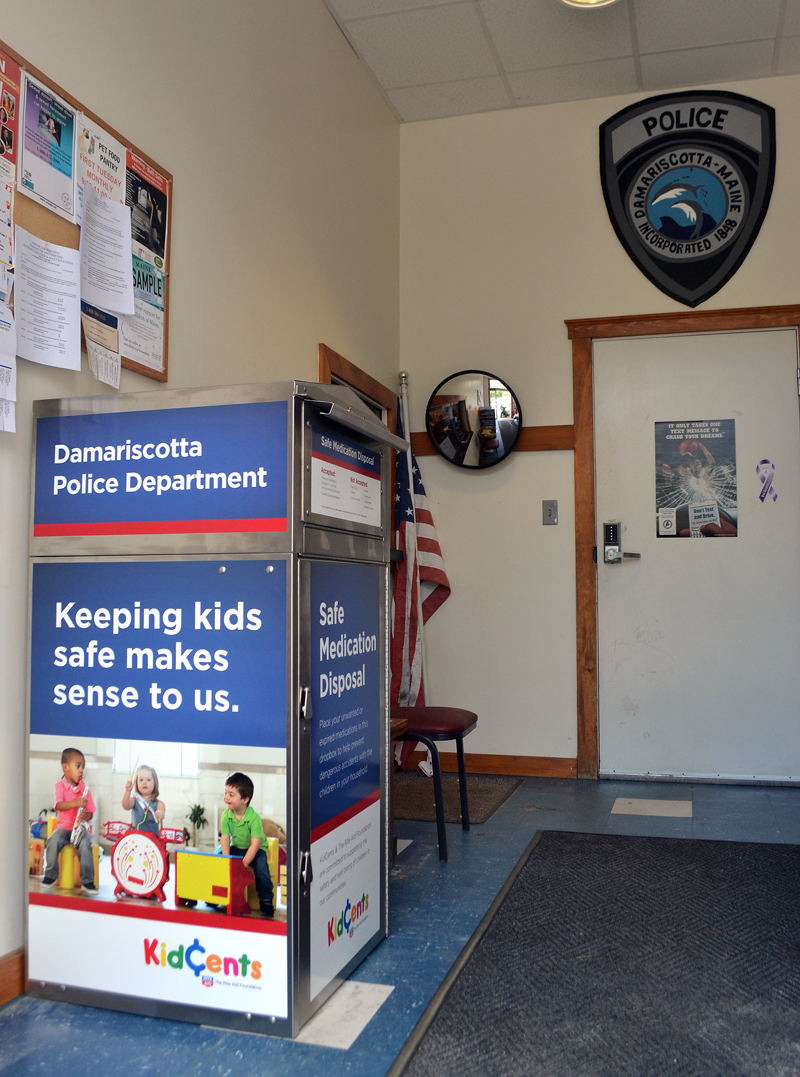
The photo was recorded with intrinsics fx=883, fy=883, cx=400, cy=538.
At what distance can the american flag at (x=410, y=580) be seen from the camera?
13.9 feet

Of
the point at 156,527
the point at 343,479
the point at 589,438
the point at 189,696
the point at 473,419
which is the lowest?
the point at 189,696

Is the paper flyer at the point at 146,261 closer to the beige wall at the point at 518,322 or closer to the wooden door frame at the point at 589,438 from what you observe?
the beige wall at the point at 518,322

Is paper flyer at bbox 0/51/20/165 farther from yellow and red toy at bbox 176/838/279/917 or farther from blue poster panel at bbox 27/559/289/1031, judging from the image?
yellow and red toy at bbox 176/838/279/917

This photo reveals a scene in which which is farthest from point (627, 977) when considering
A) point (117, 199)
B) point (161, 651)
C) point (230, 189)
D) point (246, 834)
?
point (230, 189)

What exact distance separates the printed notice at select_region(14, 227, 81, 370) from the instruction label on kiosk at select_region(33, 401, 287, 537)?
16 centimetres

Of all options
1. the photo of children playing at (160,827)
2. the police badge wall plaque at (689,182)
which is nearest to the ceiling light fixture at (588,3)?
the police badge wall plaque at (689,182)

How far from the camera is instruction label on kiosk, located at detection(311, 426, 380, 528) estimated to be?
1.80 metres

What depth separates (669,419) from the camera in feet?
13.8

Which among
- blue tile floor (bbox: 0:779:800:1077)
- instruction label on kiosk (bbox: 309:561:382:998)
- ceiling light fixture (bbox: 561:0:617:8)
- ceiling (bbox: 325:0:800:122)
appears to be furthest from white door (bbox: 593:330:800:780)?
instruction label on kiosk (bbox: 309:561:382:998)

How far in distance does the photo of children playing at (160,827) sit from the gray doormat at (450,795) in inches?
65.7

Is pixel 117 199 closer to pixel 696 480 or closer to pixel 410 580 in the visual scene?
pixel 410 580

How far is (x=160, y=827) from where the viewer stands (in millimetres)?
1708

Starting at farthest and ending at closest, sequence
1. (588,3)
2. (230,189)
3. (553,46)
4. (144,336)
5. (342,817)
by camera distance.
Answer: (553,46) < (588,3) < (230,189) < (144,336) < (342,817)

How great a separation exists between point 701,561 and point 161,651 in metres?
3.05
